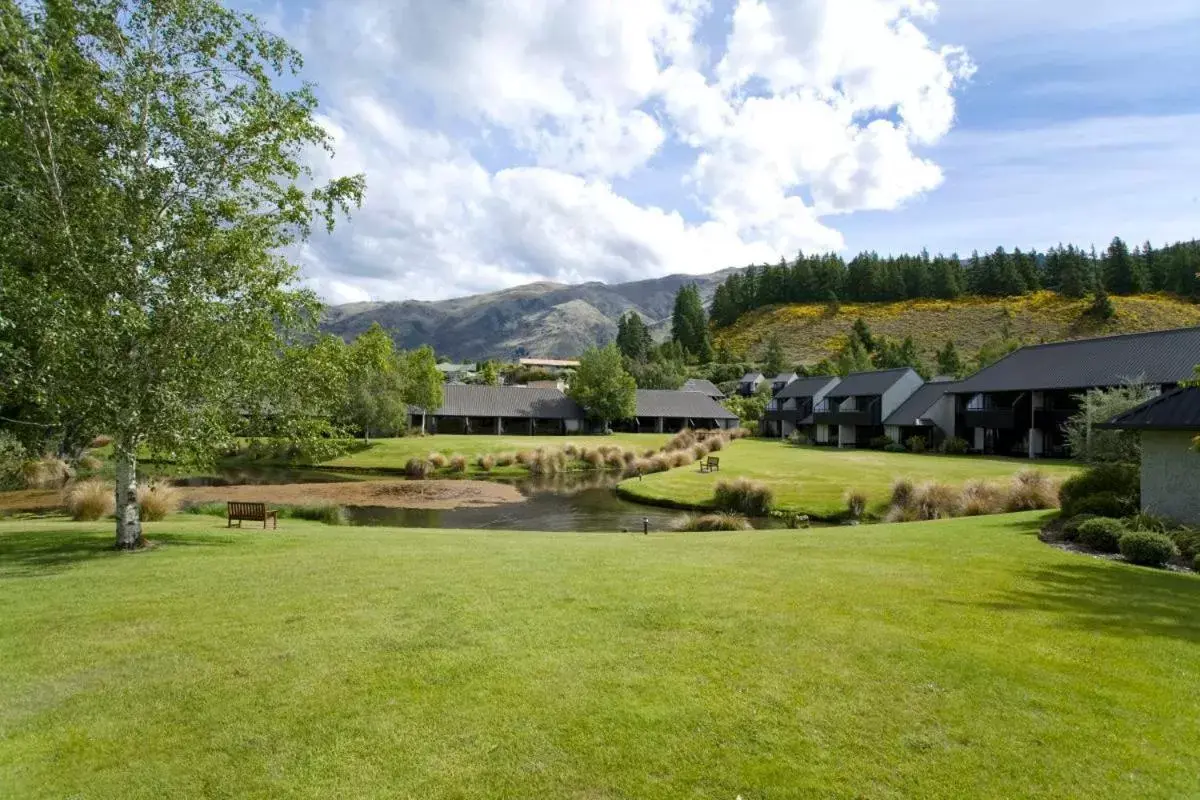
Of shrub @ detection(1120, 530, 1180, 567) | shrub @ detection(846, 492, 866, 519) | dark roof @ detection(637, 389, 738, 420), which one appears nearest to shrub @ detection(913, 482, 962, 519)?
shrub @ detection(846, 492, 866, 519)

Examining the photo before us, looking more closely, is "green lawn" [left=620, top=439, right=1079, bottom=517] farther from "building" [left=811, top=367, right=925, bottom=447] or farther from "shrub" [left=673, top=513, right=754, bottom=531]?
"building" [left=811, top=367, right=925, bottom=447]

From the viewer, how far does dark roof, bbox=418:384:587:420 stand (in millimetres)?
80562

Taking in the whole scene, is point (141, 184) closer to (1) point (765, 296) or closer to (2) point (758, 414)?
(2) point (758, 414)

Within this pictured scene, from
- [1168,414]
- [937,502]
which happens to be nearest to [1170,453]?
[1168,414]

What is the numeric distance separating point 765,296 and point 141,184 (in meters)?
149

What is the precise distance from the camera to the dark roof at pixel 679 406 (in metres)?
87.9

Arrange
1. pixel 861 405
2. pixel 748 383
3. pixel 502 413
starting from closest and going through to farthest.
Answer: pixel 861 405 < pixel 502 413 < pixel 748 383

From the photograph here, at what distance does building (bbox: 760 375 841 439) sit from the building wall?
53767 mm

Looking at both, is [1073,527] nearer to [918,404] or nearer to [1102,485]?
[1102,485]

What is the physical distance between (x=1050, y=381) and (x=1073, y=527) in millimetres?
38048

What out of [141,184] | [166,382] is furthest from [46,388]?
[141,184]

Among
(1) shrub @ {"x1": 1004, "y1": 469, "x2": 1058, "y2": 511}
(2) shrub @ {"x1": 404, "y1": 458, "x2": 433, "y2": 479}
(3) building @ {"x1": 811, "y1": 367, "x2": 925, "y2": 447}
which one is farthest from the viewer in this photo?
(3) building @ {"x1": 811, "y1": 367, "x2": 925, "y2": 447}

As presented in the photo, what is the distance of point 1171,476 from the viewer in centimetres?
1667

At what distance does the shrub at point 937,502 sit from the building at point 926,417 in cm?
3199
